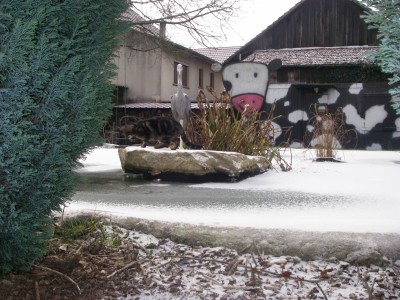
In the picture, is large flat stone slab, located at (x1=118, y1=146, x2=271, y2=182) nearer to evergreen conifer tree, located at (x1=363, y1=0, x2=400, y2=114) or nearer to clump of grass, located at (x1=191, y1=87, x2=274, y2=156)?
clump of grass, located at (x1=191, y1=87, x2=274, y2=156)

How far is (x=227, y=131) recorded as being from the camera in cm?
525

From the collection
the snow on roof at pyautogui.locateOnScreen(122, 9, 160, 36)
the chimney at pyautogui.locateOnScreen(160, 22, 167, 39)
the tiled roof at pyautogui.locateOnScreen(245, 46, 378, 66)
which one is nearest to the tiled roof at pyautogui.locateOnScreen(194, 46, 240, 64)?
the tiled roof at pyautogui.locateOnScreen(245, 46, 378, 66)

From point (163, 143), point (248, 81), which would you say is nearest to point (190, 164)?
point (163, 143)

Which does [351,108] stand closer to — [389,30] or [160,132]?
[160,132]

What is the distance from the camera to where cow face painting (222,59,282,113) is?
964cm

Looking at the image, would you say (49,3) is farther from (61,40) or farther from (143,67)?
(143,67)

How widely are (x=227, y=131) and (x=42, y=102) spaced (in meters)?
3.66

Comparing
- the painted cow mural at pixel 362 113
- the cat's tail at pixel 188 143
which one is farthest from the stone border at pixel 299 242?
the painted cow mural at pixel 362 113

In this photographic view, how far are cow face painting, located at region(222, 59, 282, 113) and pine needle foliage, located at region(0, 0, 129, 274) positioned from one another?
776 centimetres

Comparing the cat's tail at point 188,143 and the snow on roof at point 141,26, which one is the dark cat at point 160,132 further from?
the snow on roof at point 141,26

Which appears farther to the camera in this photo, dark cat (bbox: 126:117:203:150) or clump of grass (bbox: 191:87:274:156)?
clump of grass (bbox: 191:87:274:156)

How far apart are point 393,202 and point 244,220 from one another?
1509mm

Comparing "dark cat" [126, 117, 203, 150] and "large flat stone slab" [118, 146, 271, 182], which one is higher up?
"dark cat" [126, 117, 203, 150]

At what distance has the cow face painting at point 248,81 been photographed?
9.64 metres
